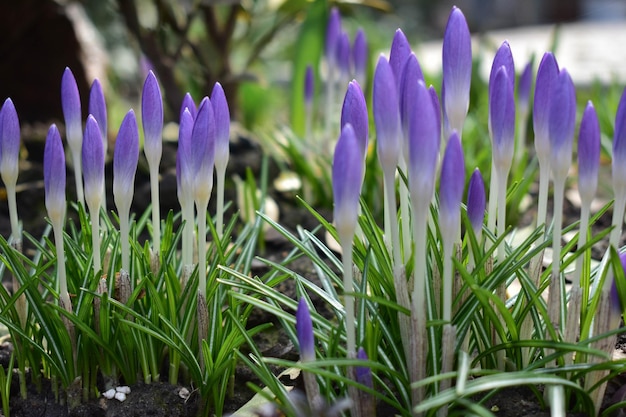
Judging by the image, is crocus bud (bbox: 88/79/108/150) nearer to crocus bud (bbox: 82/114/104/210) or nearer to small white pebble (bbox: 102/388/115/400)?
crocus bud (bbox: 82/114/104/210)

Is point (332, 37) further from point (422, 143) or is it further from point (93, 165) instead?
point (422, 143)

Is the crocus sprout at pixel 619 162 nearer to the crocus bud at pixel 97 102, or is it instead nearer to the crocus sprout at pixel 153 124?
the crocus sprout at pixel 153 124

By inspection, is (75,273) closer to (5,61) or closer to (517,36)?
(5,61)

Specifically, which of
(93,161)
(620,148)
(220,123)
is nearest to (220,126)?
(220,123)

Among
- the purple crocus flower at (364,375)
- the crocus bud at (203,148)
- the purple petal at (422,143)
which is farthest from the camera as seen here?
the crocus bud at (203,148)

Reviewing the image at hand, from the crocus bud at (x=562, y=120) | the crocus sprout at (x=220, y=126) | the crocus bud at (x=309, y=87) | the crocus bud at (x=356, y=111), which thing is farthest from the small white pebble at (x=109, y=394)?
the crocus bud at (x=309, y=87)

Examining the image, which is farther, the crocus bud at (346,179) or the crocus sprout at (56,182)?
the crocus sprout at (56,182)

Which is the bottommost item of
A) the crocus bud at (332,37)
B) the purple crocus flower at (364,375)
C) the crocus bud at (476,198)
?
the purple crocus flower at (364,375)
